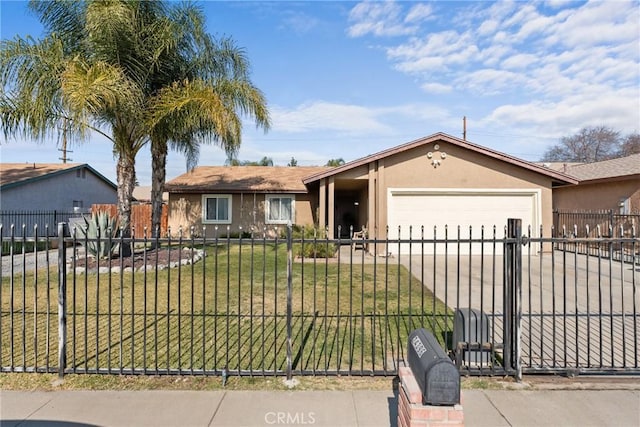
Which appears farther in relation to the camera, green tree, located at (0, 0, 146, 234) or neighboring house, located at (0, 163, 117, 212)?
neighboring house, located at (0, 163, 117, 212)

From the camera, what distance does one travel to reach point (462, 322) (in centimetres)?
418

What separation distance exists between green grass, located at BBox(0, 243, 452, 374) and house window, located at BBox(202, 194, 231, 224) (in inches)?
375

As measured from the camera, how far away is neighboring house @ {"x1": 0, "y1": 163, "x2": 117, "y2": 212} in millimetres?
18688

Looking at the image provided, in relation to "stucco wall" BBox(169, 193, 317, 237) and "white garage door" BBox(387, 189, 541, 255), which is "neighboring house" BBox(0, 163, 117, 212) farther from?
"white garage door" BBox(387, 189, 541, 255)

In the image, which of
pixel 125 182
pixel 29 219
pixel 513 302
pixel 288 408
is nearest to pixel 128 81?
pixel 125 182

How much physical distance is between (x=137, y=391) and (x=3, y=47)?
1069 centimetres

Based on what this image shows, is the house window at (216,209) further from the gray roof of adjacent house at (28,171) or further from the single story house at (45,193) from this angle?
the gray roof of adjacent house at (28,171)

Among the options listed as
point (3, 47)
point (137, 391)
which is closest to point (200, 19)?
point (3, 47)

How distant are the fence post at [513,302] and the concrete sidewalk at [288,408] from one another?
1.18 feet

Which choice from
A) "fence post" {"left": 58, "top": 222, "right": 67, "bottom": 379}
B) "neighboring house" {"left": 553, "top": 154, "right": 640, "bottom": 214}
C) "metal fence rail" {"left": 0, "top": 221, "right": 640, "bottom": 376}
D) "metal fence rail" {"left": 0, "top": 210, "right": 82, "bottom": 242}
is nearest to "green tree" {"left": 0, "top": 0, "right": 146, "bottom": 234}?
"metal fence rail" {"left": 0, "top": 221, "right": 640, "bottom": 376}

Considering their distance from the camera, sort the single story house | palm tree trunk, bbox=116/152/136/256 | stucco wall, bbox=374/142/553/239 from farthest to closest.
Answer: the single story house, stucco wall, bbox=374/142/553/239, palm tree trunk, bbox=116/152/136/256

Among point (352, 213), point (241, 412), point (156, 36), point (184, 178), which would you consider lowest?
point (241, 412)

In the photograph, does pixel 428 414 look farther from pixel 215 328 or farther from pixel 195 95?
pixel 195 95

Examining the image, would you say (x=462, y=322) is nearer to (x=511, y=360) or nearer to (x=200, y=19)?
(x=511, y=360)
